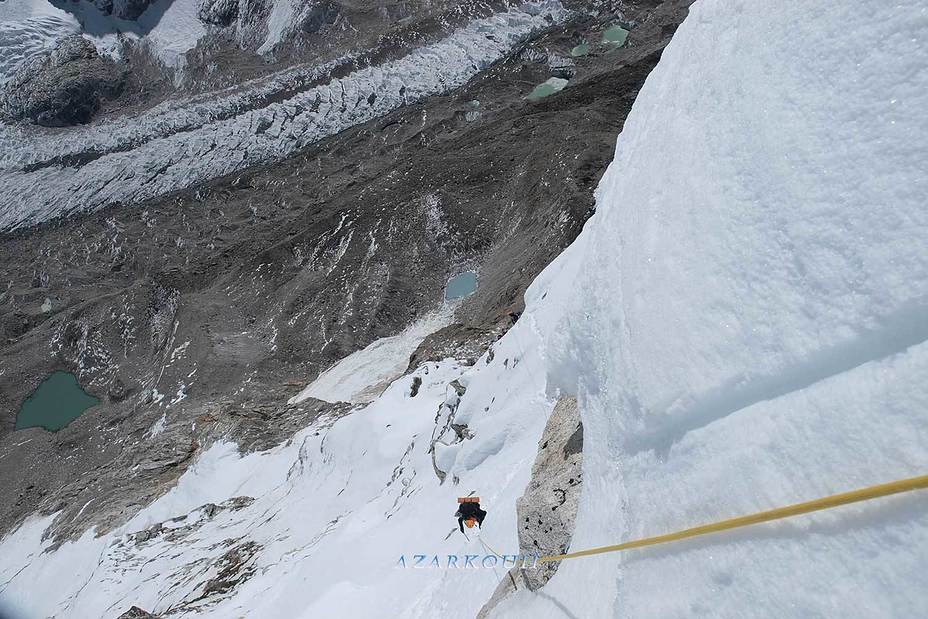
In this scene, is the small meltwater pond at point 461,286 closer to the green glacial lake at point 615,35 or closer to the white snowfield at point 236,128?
the white snowfield at point 236,128

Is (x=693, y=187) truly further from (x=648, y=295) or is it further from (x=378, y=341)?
(x=378, y=341)

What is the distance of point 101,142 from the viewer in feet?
156

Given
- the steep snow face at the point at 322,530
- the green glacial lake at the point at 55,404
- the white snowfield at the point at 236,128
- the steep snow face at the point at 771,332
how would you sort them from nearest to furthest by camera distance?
the steep snow face at the point at 771,332
the steep snow face at the point at 322,530
the green glacial lake at the point at 55,404
the white snowfield at the point at 236,128

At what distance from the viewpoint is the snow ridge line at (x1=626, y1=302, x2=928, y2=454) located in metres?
3.22

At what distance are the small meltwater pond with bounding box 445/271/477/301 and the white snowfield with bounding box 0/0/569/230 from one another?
732 inches

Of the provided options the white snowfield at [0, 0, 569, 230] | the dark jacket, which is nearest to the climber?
the dark jacket

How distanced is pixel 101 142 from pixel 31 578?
127 ft

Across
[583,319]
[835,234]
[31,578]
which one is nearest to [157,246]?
[31,578]

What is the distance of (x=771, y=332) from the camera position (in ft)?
12.7

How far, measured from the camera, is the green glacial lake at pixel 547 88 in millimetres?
38344

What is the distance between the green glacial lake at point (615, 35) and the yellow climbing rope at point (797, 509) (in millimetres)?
41618

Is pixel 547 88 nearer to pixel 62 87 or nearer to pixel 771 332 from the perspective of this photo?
pixel 771 332

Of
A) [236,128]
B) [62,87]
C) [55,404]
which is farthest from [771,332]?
[62,87]

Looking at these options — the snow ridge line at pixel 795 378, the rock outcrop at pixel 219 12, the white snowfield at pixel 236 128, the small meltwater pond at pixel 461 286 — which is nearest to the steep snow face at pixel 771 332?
the snow ridge line at pixel 795 378
